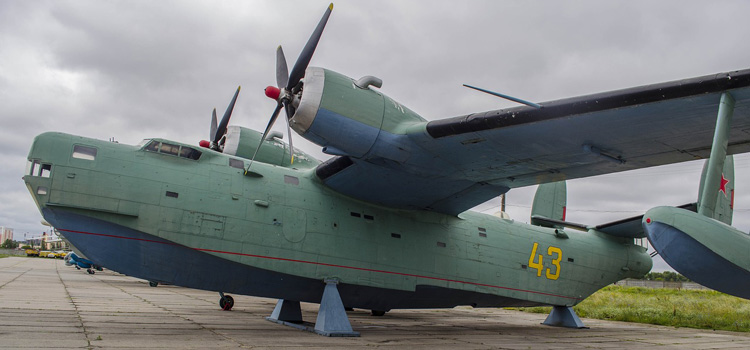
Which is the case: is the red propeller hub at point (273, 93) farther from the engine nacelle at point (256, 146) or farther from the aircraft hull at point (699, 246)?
the aircraft hull at point (699, 246)

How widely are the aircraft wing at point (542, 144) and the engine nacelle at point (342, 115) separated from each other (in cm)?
25

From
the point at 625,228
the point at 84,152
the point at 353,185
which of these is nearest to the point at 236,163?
the point at 353,185

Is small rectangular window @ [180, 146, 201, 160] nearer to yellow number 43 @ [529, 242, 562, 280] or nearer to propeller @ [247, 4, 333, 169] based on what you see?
propeller @ [247, 4, 333, 169]

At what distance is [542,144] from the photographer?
324 inches

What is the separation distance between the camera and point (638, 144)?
313 inches

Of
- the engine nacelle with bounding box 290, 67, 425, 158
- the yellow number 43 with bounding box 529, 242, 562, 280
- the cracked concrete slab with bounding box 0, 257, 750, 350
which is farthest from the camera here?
the yellow number 43 with bounding box 529, 242, 562, 280

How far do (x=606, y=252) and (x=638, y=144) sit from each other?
24.4 ft

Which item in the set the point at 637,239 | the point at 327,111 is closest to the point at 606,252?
the point at 637,239

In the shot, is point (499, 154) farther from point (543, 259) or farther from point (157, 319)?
point (157, 319)

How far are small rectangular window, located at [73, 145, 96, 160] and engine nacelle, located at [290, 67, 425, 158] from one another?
3500 mm

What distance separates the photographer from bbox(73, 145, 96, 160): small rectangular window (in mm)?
8125

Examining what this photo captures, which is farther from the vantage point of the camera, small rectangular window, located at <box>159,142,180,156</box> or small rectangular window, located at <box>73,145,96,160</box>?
small rectangular window, located at <box>159,142,180,156</box>

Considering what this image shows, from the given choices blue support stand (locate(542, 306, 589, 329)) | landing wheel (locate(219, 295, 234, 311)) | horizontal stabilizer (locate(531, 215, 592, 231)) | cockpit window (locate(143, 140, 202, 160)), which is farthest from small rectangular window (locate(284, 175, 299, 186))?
blue support stand (locate(542, 306, 589, 329))

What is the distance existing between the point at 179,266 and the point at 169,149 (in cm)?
222
